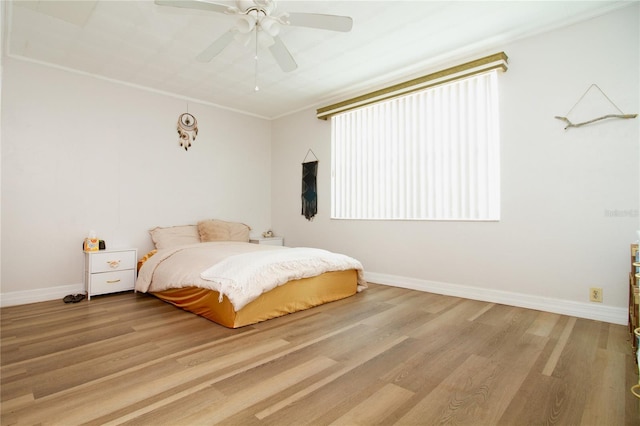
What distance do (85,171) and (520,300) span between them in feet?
15.9

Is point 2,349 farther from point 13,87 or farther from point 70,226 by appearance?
point 13,87

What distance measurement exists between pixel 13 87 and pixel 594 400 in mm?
5291

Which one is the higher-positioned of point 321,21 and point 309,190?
point 321,21

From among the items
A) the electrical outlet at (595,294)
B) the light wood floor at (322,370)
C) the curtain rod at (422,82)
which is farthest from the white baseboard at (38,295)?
the electrical outlet at (595,294)

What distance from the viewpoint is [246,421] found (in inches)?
53.7

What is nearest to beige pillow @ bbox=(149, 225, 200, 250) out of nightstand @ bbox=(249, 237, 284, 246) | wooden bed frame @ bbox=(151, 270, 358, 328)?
wooden bed frame @ bbox=(151, 270, 358, 328)

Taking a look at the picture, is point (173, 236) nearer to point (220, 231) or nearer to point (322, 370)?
point (220, 231)

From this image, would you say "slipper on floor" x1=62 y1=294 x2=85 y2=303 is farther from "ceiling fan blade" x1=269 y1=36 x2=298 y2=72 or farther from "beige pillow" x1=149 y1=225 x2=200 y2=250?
"ceiling fan blade" x1=269 y1=36 x2=298 y2=72

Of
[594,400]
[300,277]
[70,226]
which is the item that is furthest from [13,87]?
[594,400]

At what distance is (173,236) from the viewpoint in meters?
4.23

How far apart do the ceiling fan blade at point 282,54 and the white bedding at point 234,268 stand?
169 centimetres

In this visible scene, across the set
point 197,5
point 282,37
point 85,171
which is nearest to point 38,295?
point 85,171

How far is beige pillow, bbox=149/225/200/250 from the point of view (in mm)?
4113

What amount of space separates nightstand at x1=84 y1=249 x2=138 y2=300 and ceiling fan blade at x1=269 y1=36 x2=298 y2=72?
106 inches
